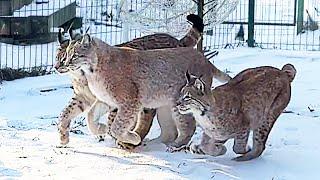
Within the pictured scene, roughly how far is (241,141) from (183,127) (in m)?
0.58

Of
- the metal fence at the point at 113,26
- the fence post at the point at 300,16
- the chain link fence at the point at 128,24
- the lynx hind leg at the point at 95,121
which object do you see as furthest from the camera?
the fence post at the point at 300,16

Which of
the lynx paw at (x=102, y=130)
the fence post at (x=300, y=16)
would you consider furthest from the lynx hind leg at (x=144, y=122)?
the fence post at (x=300, y=16)

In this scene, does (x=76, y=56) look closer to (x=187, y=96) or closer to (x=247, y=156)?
(x=187, y=96)

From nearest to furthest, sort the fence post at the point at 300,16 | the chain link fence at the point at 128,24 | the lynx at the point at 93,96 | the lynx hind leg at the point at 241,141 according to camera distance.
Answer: the lynx hind leg at the point at 241,141, the lynx at the point at 93,96, the chain link fence at the point at 128,24, the fence post at the point at 300,16

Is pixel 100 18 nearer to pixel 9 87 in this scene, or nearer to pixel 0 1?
pixel 0 1

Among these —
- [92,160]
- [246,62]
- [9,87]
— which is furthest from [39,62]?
[92,160]

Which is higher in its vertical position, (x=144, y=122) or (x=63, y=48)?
(x=63, y=48)

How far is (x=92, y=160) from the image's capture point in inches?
216

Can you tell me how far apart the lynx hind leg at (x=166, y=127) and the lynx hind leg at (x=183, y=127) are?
Answer: 0.89 ft

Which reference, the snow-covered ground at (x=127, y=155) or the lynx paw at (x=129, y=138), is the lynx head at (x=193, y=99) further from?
the lynx paw at (x=129, y=138)

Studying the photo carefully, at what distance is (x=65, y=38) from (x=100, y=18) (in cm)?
806

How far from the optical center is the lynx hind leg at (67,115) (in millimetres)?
5961

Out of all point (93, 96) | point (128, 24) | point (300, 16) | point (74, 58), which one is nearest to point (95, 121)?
point (93, 96)

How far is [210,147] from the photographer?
18.2ft
